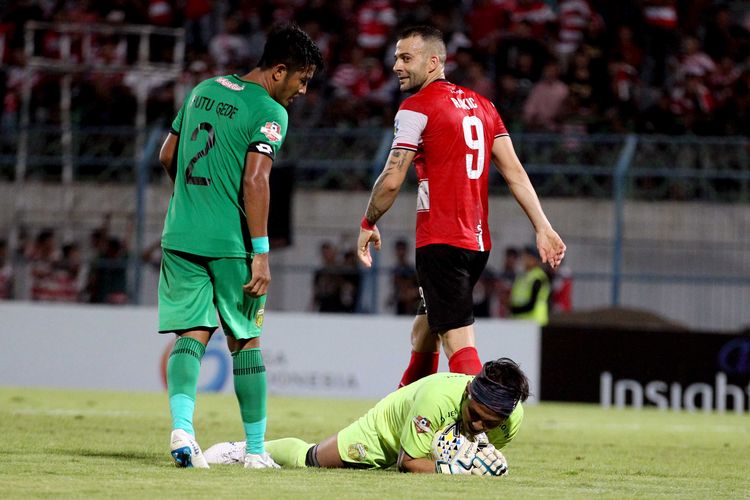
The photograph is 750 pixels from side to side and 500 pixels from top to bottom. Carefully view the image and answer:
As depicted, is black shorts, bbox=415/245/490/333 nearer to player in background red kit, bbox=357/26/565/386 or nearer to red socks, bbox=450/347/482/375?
player in background red kit, bbox=357/26/565/386

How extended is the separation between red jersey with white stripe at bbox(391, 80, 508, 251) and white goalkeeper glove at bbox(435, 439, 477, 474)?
1524mm

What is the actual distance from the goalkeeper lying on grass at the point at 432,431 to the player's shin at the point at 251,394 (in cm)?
24

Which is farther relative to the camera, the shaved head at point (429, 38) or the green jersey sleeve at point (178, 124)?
the shaved head at point (429, 38)

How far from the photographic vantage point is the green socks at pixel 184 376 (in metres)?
6.77

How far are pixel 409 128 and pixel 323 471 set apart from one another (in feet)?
6.62

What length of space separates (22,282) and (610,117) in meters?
8.03

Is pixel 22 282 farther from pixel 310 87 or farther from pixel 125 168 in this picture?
pixel 310 87

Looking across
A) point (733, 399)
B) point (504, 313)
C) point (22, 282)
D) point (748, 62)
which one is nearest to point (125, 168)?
point (22, 282)

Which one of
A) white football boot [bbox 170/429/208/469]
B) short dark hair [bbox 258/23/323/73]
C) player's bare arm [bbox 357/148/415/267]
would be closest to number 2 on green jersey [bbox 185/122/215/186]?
short dark hair [bbox 258/23/323/73]

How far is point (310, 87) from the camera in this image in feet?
66.5

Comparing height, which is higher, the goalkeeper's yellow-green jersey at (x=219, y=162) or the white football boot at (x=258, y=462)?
the goalkeeper's yellow-green jersey at (x=219, y=162)

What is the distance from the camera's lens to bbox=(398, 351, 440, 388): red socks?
8.16 metres

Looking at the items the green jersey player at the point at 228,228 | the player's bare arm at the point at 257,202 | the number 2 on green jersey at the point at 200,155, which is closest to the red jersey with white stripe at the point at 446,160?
the green jersey player at the point at 228,228

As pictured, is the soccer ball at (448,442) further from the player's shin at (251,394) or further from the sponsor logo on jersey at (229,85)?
the sponsor logo on jersey at (229,85)
